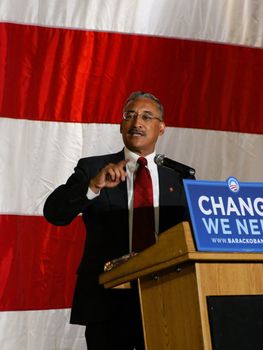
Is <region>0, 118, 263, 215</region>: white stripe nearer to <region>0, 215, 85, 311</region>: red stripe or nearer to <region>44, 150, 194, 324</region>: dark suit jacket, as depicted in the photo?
<region>0, 215, 85, 311</region>: red stripe

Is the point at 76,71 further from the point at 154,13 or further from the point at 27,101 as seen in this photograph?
the point at 154,13

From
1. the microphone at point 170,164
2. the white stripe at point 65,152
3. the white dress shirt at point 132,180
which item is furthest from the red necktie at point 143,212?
the white stripe at point 65,152

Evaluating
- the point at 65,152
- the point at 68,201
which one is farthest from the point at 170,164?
the point at 65,152

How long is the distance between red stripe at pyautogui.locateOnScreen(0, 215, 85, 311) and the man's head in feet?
2.74

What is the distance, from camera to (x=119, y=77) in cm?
281

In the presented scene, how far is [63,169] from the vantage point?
8.82ft

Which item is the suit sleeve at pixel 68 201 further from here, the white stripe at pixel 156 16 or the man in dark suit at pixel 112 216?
the white stripe at pixel 156 16

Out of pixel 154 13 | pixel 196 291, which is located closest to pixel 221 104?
pixel 154 13

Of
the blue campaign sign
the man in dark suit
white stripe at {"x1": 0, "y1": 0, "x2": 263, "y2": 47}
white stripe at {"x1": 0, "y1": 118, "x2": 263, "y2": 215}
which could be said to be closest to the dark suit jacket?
the man in dark suit

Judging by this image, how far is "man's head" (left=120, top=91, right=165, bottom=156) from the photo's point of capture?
76.2 inches

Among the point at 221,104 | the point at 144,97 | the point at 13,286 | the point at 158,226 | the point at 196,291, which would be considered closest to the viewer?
the point at 196,291

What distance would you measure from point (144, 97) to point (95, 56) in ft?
2.81

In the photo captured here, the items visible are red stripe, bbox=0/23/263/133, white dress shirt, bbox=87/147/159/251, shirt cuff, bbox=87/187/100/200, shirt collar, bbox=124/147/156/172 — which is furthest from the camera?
red stripe, bbox=0/23/263/133

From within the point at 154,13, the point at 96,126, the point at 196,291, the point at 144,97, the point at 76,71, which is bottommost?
the point at 196,291
